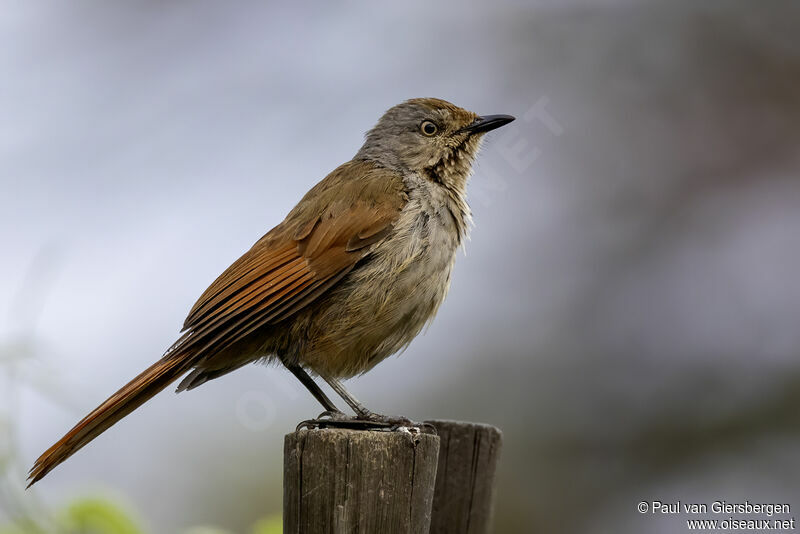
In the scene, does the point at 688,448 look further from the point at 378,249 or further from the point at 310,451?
the point at 310,451

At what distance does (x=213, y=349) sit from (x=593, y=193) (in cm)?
388

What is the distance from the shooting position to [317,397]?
171 inches

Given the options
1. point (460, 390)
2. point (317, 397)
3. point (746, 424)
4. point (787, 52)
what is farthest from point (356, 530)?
point (787, 52)

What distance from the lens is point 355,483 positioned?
2.77m

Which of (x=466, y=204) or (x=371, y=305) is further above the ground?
(x=466, y=204)

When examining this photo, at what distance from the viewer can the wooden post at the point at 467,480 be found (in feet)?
11.5

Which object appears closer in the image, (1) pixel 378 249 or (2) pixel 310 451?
(2) pixel 310 451

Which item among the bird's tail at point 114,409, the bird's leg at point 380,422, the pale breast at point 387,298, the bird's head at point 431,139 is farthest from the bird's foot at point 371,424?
the bird's head at point 431,139

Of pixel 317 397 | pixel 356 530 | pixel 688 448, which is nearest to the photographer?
pixel 356 530

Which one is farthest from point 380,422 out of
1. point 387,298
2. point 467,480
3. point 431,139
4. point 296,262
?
point 431,139

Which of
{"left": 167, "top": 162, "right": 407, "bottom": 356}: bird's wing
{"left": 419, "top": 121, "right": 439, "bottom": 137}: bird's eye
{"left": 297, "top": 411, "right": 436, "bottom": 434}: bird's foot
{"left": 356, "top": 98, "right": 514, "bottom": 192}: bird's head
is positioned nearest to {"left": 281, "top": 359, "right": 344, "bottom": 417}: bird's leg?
{"left": 167, "top": 162, "right": 407, "bottom": 356}: bird's wing

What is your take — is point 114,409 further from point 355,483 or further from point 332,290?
point 355,483

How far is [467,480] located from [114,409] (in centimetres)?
137

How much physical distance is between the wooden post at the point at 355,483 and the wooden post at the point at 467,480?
666 mm
